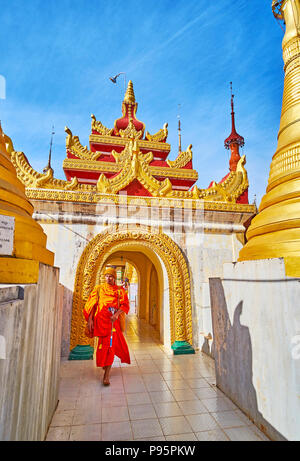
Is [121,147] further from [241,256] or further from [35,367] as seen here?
[35,367]

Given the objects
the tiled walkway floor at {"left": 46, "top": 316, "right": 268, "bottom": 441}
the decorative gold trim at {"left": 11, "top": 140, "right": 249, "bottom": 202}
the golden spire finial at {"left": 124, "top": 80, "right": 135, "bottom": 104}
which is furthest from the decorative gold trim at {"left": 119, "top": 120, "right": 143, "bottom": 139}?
the tiled walkway floor at {"left": 46, "top": 316, "right": 268, "bottom": 441}

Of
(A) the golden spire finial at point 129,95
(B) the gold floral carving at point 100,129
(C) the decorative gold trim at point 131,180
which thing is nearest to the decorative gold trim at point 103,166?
(C) the decorative gold trim at point 131,180

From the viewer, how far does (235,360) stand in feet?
12.1

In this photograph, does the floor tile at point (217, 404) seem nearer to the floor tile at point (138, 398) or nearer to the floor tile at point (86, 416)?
the floor tile at point (138, 398)

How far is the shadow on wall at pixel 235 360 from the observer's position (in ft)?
10.3

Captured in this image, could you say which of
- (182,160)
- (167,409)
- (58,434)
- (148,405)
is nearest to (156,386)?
(148,405)

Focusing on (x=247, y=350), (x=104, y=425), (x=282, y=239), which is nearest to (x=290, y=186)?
(x=282, y=239)

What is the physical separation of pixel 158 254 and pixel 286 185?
362 centimetres

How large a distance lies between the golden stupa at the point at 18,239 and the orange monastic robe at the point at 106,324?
1894mm

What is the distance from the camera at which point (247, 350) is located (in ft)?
10.9

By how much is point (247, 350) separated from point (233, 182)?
5.20 metres

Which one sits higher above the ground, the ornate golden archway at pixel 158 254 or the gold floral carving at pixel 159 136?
the gold floral carving at pixel 159 136

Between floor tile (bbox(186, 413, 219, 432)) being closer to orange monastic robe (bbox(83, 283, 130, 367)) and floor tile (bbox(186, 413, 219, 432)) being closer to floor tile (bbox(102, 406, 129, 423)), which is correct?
floor tile (bbox(102, 406, 129, 423))

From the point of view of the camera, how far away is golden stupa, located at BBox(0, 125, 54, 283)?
80.4 inches
